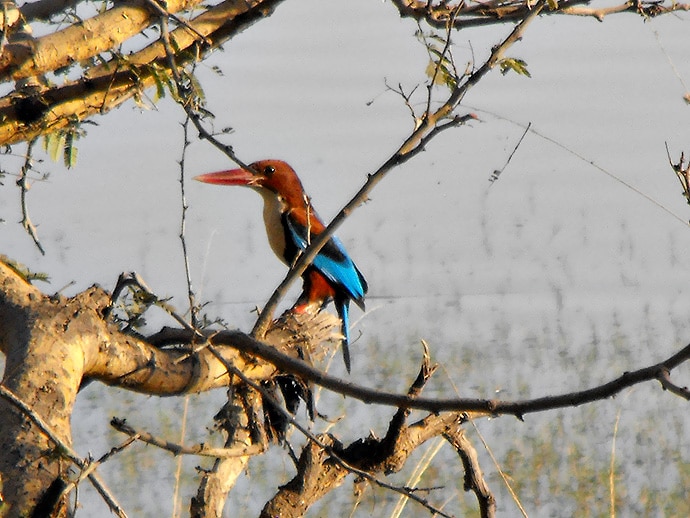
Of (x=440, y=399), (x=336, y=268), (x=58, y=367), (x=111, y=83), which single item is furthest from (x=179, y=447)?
(x=336, y=268)

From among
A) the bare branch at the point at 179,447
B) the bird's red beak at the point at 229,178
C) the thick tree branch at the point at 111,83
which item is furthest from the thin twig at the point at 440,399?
the bird's red beak at the point at 229,178

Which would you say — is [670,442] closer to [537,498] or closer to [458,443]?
[537,498]

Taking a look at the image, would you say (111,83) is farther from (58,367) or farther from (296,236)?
(296,236)

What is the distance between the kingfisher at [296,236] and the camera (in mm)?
2414

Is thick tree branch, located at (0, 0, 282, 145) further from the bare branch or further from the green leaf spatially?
the bare branch

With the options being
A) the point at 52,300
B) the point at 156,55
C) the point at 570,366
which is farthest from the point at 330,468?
the point at 570,366

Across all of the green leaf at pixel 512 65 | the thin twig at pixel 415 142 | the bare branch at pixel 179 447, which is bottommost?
the bare branch at pixel 179 447

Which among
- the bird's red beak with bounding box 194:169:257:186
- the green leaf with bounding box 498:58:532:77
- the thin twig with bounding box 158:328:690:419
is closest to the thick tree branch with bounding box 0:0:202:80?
the thin twig with bounding box 158:328:690:419

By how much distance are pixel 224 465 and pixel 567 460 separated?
7.21ft

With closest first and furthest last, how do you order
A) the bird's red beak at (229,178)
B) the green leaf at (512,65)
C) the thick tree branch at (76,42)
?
the green leaf at (512,65), the thick tree branch at (76,42), the bird's red beak at (229,178)

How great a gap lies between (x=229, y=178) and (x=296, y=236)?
210 millimetres

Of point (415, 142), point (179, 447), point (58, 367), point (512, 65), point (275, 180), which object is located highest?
point (275, 180)

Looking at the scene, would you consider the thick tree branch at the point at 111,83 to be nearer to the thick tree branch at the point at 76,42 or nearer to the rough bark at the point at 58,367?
the thick tree branch at the point at 76,42

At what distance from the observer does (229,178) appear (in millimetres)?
2408
